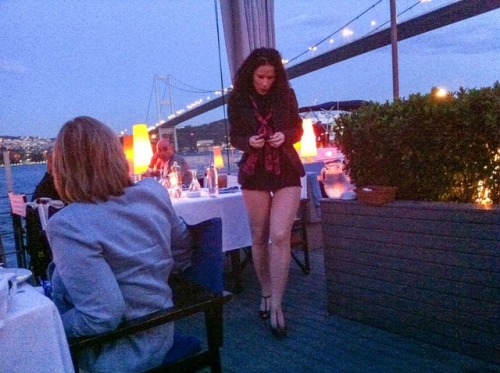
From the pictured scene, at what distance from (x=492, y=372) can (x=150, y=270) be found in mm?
1497

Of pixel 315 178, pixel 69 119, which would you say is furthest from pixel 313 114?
pixel 69 119

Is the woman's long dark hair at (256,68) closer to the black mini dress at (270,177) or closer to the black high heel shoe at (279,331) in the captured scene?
the black mini dress at (270,177)

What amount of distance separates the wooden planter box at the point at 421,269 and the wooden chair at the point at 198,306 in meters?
1.04

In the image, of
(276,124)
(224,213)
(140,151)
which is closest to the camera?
(276,124)

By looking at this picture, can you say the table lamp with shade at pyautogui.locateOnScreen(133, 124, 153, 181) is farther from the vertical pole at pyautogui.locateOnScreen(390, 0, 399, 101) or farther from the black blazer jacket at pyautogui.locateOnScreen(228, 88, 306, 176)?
the vertical pole at pyautogui.locateOnScreen(390, 0, 399, 101)

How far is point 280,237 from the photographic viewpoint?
96.2 inches

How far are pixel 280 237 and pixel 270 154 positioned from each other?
0.43 m

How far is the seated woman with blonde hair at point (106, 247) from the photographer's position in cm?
116

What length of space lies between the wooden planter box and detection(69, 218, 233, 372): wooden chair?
3.41ft

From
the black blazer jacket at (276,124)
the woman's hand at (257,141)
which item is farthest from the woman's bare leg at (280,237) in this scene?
the woman's hand at (257,141)

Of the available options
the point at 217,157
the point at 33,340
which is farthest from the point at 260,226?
the point at 217,157

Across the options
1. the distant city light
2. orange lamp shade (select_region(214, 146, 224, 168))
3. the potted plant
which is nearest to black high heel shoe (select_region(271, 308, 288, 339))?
the potted plant

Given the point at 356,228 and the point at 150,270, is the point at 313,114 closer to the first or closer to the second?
the point at 356,228

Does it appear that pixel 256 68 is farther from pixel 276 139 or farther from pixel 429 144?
pixel 429 144
